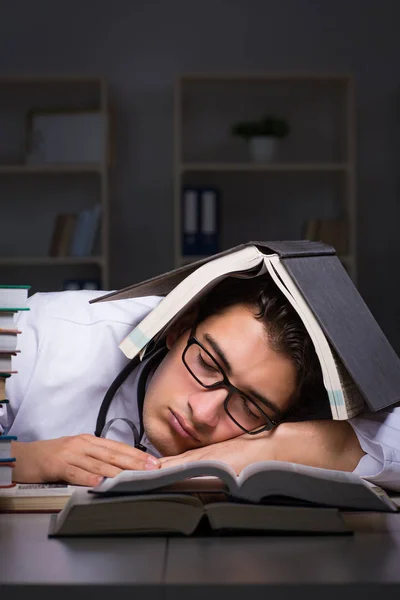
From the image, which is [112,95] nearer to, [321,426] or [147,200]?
[147,200]

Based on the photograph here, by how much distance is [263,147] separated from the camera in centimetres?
422

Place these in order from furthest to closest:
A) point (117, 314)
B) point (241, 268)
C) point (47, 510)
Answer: point (117, 314) < point (241, 268) < point (47, 510)

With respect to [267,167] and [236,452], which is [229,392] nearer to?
[236,452]

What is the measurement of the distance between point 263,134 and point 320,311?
328cm

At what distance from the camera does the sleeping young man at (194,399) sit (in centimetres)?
109

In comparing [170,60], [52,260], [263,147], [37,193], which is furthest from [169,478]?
[170,60]

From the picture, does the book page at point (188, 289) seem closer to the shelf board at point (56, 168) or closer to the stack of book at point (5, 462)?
the stack of book at point (5, 462)

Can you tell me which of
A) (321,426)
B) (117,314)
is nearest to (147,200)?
(117,314)

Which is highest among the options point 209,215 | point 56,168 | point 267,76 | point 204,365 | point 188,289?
point 267,76

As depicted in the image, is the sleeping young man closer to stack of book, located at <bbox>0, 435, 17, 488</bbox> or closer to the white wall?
stack of book, located at <bbox>0, 435, 17, 488</bbox>

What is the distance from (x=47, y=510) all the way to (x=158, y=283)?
381 millimetres

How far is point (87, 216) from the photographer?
4.17 meters

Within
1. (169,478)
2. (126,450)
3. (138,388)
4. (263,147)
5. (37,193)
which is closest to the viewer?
(169,478)

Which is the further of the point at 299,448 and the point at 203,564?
the point at 299,448
